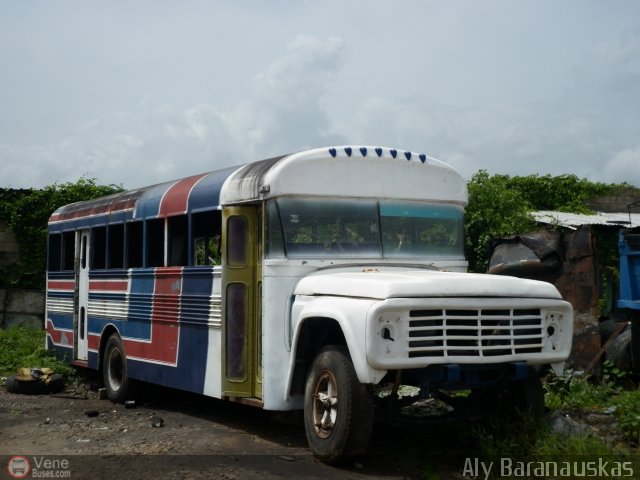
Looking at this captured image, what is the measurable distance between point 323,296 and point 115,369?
472 centimetres

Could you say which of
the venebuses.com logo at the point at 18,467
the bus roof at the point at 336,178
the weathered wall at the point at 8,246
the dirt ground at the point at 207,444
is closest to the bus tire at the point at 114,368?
the dirt ground at the point at 207,444

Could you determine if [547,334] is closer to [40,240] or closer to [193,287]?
[193,287]

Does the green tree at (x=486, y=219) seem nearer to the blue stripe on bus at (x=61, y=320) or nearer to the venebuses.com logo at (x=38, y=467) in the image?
Answer: the blue stripe on bus at (x=61, y=320)

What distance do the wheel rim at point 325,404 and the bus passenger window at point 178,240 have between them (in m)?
2.85

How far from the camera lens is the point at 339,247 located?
7.55 metres

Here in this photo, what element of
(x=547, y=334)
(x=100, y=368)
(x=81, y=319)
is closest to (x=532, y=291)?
(x=547, y=334)

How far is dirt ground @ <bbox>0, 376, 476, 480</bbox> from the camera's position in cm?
655

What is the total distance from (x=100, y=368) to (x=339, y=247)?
493 cm

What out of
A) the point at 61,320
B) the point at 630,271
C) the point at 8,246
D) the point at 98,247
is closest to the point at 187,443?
the point at 98,247

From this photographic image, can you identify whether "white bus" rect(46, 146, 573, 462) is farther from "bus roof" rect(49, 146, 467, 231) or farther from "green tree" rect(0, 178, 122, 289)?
"green tree" rect(0, 178, 122, 289)

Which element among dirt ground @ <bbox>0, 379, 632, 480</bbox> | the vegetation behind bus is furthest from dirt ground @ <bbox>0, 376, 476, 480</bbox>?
the vegetation behind bus

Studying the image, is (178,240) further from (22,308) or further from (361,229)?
(22,308)

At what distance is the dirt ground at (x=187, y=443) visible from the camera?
655 centimetres

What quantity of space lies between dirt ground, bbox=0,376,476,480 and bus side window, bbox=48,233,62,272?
2851mm
